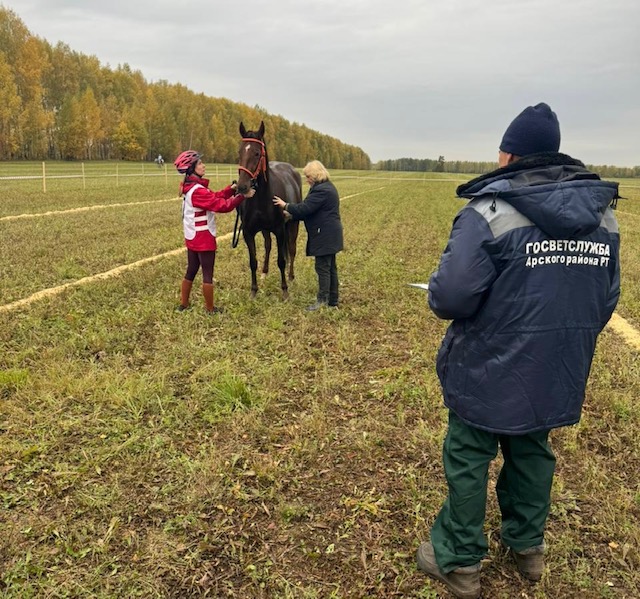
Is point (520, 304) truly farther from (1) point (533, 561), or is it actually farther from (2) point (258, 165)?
(2) point (258, 165)

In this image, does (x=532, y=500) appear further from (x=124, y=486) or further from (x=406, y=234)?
(x=406, y=234)

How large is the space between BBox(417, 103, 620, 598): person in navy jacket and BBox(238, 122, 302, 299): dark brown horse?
449 cm

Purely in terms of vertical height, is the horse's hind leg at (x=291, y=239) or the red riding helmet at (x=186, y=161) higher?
the red riding helmet at (x=186, y=161)

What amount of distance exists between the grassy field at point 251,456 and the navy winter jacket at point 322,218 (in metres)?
0.93

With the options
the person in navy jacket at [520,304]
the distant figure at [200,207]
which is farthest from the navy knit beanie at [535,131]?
the distant figure at [200,207]

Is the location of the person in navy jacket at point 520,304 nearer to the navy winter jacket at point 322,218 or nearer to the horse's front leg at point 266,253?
the navy winter jacket at point 322,218

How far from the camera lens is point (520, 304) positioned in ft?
7.11

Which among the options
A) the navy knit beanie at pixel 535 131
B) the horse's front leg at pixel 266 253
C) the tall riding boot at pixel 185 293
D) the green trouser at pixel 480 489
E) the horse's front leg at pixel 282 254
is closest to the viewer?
the navy knit beanie at pixel 535 131

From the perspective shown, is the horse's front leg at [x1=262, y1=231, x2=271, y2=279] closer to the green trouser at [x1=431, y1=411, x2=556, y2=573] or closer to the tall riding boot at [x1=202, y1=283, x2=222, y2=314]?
the tall riding boot at [x1=202, y1=283, x2=222, y2=314]

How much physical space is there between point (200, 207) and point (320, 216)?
1.59 metres

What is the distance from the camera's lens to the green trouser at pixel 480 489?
2398 mm

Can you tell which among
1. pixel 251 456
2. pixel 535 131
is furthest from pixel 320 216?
→ pixel 535 131

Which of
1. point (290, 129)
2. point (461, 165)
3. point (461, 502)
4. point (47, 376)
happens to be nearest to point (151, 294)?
point (47, 376)

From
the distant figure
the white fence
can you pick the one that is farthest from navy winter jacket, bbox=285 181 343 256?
the white fence
